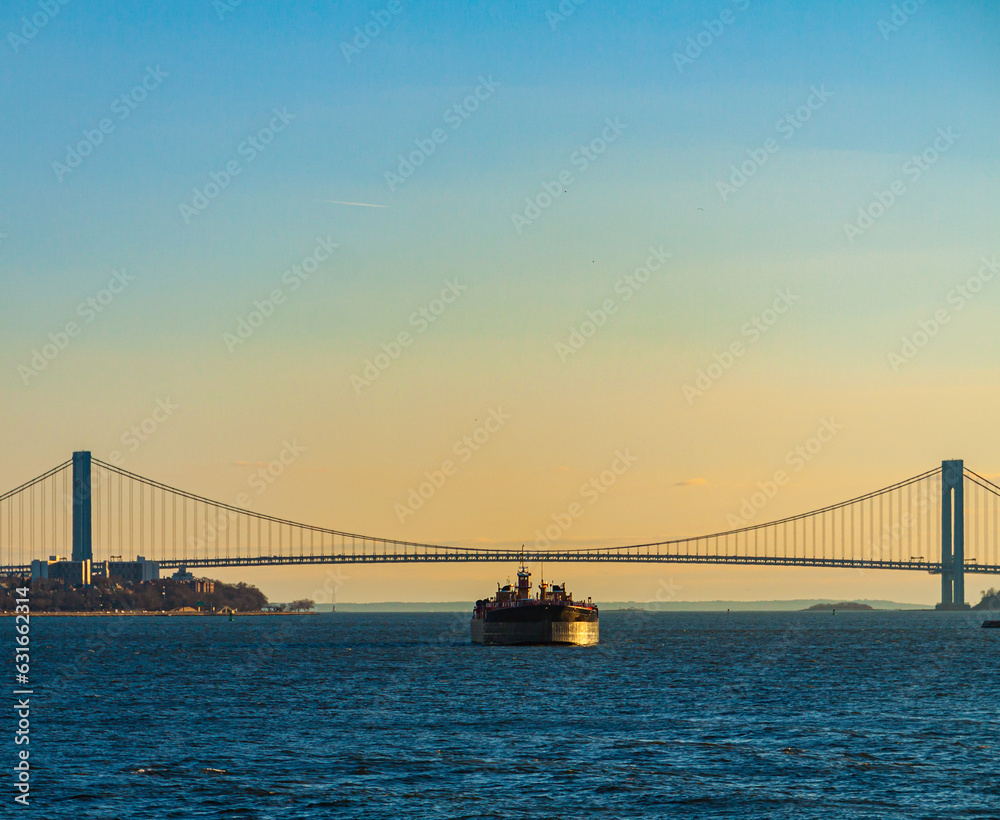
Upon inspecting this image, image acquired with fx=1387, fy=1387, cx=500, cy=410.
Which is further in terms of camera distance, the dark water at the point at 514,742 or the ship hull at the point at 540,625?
the ship hull at the point at 540,625

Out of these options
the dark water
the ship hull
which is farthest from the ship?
the dark water

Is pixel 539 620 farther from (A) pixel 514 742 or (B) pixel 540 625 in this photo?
(A) pixel 514 742

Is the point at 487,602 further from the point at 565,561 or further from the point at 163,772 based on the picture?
the point at 163,772

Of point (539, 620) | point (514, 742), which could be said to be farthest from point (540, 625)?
point (514, 742)

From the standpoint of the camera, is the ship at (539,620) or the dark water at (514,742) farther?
the ship at (539,620)

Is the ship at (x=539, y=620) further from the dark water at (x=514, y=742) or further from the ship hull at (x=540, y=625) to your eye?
the dark water at (x=514, y=742)

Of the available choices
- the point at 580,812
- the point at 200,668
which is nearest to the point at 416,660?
the point at 200,668

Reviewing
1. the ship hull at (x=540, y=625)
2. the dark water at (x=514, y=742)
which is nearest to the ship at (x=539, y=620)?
the ship hull at (x=540, y=625)
